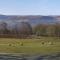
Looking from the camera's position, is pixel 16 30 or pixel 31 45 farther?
pixel 31 45

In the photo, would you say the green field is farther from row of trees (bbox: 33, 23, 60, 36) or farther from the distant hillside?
the distant hillside

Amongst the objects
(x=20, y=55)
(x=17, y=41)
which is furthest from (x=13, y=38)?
(x=20, y=55)

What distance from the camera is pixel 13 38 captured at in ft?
6.56

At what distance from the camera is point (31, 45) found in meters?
2.10

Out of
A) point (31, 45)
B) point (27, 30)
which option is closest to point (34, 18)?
point (27, 30)

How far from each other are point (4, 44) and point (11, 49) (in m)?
0.11

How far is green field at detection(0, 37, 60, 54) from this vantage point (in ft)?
6.66

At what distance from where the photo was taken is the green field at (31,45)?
2.03 m

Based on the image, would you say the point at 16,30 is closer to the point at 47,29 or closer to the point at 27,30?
the point at 27,30

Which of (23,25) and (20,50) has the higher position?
(23,25)

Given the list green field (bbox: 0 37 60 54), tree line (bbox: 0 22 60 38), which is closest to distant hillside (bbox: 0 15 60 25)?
tree line (bbox: 0 22 60 38)

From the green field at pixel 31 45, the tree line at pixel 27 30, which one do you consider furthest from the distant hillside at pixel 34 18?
the green field at pixel 31 45

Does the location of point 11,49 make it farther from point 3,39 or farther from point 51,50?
point 51,50

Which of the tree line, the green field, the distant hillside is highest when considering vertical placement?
the distant hillside
